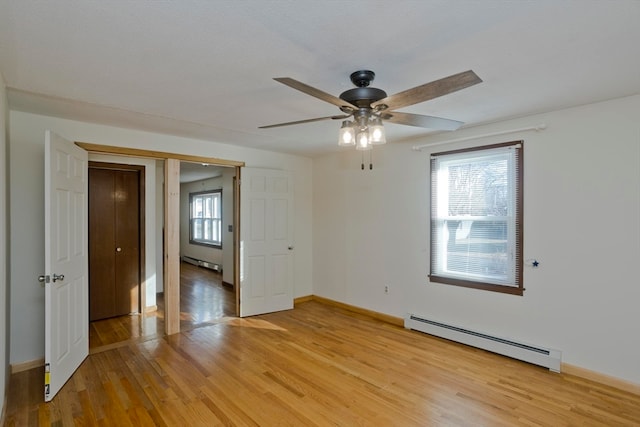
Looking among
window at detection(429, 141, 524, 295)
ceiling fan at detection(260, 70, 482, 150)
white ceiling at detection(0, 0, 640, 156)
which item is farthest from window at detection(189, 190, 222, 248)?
ceiling fan at detection(260, 70, 482, 150)

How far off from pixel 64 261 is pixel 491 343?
4.16m

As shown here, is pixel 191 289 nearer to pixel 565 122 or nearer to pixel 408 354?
pixel 408 354

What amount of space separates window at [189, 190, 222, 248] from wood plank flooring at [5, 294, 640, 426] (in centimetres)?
457

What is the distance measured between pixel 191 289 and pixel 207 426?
4.35 meters

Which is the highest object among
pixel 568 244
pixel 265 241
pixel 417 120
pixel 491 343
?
pixel 417 120

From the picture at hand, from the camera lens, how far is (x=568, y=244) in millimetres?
3031

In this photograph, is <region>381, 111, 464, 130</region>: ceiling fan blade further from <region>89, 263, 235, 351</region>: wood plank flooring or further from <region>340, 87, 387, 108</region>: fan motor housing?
<region>89, 263, 235, 351</region>: wood plank flooring

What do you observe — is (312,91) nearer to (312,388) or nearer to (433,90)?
(433,90)

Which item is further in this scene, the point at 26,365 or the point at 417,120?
the point at 26,365

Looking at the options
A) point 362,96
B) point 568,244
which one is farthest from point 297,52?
point 568,244

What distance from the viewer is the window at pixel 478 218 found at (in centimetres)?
336

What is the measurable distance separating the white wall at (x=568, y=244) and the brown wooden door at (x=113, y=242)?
3.77m

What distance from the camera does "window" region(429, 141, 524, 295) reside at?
132 inches

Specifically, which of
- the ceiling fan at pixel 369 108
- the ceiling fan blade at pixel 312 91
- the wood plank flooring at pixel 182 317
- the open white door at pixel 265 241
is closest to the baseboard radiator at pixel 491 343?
the open white door at pixel 265 241
